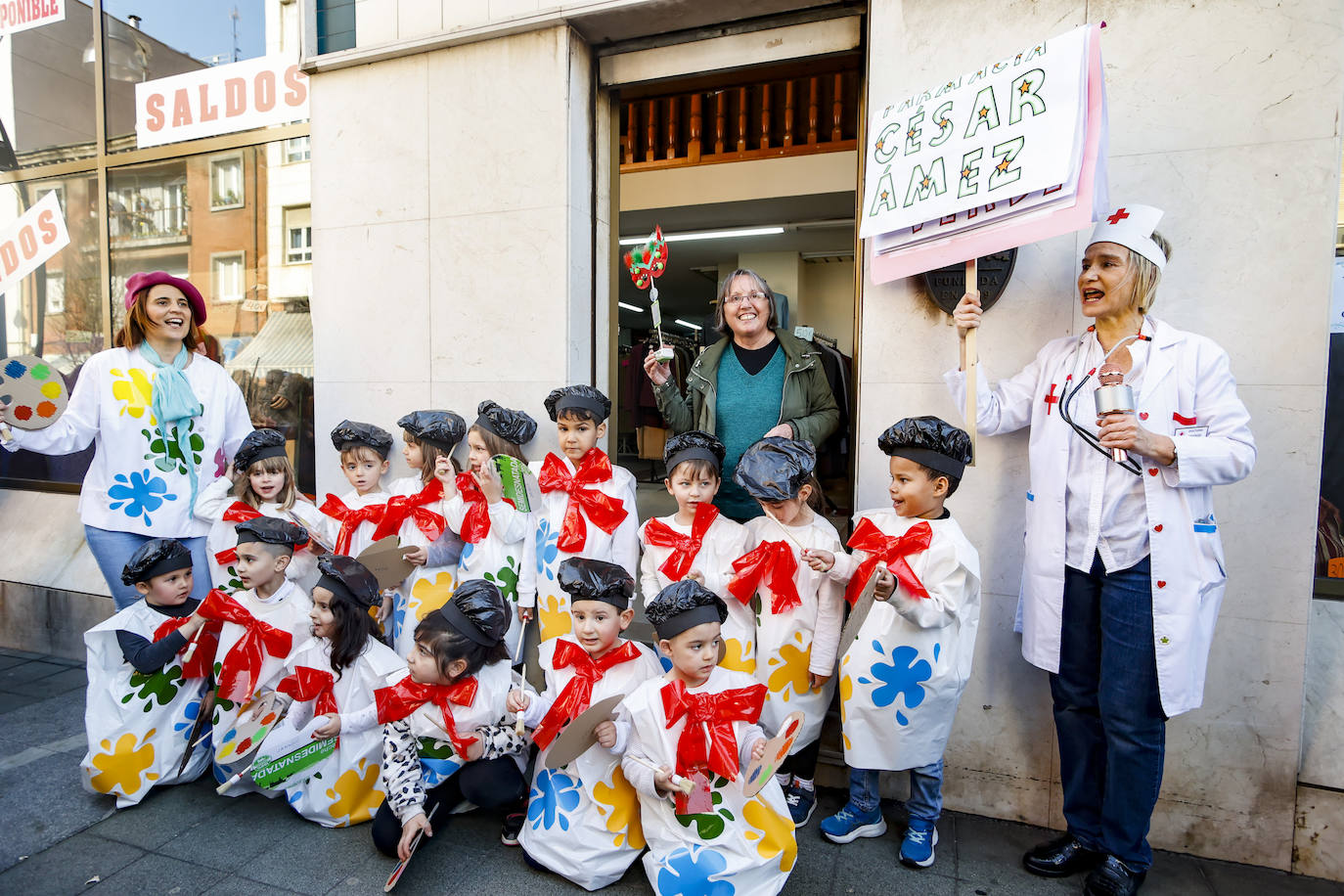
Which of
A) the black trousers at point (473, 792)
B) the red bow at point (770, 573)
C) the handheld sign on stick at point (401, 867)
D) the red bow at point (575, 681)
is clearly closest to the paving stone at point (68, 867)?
the black trousers at point (473, 792)

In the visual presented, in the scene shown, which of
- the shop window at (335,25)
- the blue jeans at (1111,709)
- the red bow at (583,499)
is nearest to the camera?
the blue jeans at (1111,709)

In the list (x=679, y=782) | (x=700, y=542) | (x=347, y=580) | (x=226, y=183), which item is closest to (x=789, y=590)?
(x=700, y=542)

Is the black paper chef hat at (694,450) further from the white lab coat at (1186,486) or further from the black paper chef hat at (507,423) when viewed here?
the white lab coat at (1186,486)

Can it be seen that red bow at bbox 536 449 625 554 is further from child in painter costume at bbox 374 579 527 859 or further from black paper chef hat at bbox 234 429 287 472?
black paper chef hat at bbox 234 429 287 472

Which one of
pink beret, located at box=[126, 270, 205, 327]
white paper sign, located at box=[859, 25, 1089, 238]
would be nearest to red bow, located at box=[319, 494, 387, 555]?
pink beret, located at box=[126, 270, 205, 327]

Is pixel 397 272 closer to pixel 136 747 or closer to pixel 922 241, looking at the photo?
pixel 136 747

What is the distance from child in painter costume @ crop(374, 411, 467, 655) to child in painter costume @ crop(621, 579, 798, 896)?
4.58ft

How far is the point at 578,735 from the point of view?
236 centimetres

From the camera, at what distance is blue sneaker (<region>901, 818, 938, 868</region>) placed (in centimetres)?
276

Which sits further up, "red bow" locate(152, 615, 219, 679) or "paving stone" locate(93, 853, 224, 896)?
"red bow" locate(152, 615, 219, 679)

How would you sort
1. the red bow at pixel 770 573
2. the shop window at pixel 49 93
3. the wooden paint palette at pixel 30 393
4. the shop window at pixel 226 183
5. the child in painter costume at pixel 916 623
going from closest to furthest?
the child in painter costume at pixel 916 623
the red bow at pixel 770 573
the wooden paint palette at pixel 30 393
the shop window at pixel 226 183
the shop window at pixel 49 93

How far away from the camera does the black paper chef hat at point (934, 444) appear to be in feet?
8.66

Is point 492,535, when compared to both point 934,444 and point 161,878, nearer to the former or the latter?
point 161,878

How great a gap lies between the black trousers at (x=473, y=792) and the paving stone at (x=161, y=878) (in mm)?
573
